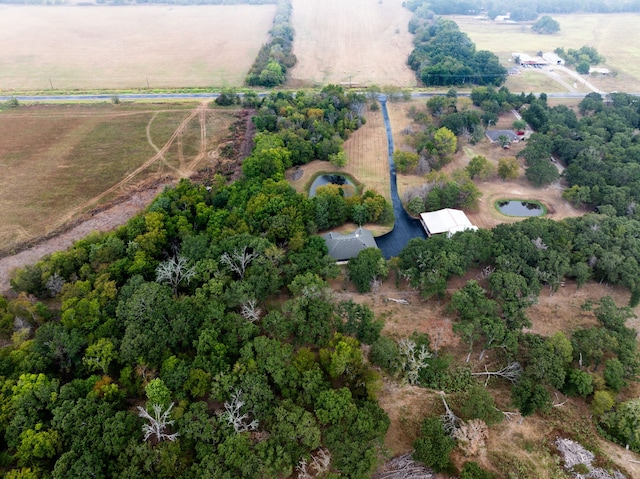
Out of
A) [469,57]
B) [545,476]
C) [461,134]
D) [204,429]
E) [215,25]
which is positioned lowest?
[545,476]

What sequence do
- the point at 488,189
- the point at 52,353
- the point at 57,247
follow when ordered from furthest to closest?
the point at 488,189, the point at 57,247, the point at 52,353

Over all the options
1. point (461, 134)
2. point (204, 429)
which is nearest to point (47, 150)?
point (204, 429)

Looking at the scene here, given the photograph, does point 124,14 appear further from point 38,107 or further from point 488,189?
point 488,189

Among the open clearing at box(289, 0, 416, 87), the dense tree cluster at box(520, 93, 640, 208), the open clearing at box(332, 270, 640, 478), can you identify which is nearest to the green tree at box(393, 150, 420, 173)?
the dense tree cluster at box(520, 93, 640, 208)

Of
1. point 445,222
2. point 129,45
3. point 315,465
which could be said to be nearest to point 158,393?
point 315,465

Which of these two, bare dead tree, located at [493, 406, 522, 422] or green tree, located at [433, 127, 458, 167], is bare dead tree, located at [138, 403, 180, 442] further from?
green tree, located at [433, 127, 458, 167]

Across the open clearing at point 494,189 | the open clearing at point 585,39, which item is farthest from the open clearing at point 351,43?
the open clearing at point 494,189

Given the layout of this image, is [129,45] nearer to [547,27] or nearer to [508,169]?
[508,169]
